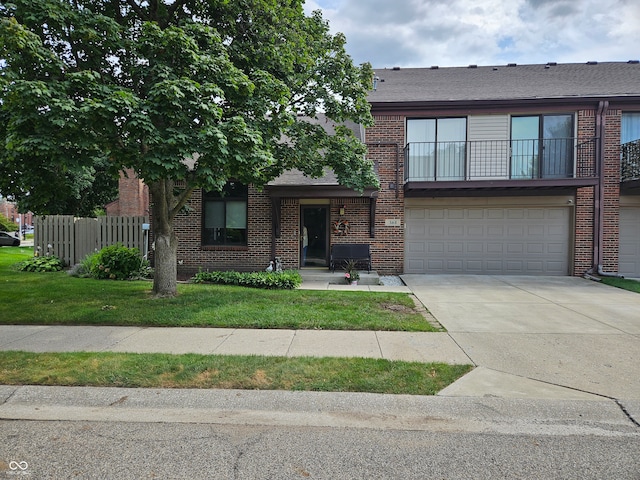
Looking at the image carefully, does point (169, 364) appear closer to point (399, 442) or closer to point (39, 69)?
point (399, 442)

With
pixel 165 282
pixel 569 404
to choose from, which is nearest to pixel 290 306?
pixel 165 282

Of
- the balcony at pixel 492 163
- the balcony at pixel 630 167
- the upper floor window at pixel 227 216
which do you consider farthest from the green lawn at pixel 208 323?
the balcony at pixel 630 167

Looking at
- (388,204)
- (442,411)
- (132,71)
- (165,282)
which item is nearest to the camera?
(442,411)

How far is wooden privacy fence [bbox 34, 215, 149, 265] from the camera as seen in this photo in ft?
42.9

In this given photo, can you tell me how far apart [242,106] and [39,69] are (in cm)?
327

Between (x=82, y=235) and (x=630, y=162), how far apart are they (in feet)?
61.2

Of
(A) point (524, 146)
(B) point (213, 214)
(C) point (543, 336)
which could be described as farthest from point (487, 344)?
(B) point (213, 214)

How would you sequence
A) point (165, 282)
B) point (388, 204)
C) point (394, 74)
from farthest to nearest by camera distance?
point (394, 74)
point (388, 204)
point (165, 282)

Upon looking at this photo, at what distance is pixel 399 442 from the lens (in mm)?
2963

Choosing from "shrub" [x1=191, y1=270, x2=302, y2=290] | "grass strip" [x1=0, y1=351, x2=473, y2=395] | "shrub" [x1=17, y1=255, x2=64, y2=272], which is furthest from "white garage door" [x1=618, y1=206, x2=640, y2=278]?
"shrub" [x1=17, y1=255, x2=64, y2=272]

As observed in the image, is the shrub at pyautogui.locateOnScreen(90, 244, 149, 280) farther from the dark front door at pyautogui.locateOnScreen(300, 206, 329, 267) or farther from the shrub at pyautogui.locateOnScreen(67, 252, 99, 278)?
the dark front door at pyautogui.locateOnScreen(300, 206, 329, 267)

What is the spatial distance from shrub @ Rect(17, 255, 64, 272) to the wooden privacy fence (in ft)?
Result: 1.80

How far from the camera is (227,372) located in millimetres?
4195

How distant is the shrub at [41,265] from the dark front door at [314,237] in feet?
27.4
